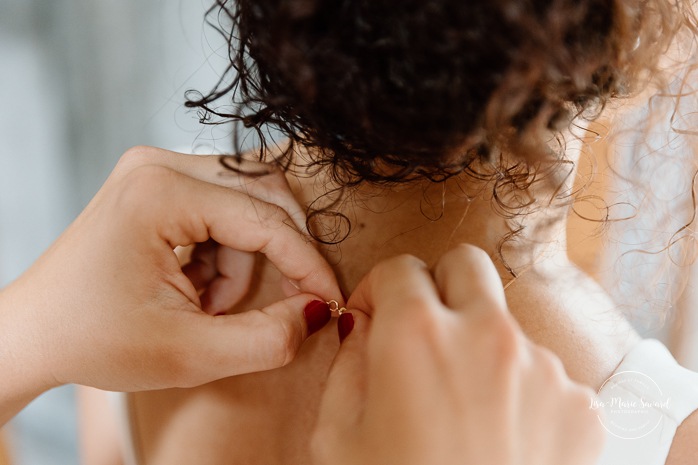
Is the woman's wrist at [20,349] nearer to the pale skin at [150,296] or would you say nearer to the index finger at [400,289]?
the pale skin at [150,296]

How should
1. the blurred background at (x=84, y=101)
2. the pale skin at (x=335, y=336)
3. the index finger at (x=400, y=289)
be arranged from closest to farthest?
the index finger at (x=400, y=289), the pale skin at (x=335, y=336), the blurred background at (x=84, y=101)

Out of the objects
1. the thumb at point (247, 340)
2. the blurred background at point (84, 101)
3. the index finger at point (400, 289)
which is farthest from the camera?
the blurred background at point (84, 101)

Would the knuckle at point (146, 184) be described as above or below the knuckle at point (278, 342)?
above

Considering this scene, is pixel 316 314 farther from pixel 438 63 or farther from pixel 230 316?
pixel 438 63

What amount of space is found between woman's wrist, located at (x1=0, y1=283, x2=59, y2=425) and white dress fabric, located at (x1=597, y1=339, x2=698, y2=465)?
2.17 ft

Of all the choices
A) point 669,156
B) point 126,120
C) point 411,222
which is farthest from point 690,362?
point 126,120

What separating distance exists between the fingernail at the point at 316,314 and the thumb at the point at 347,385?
0.06 metres

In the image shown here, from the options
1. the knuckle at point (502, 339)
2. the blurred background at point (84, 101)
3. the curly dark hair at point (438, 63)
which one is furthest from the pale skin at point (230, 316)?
the blurred background at point (84, 101)

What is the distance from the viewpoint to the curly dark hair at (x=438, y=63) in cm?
43

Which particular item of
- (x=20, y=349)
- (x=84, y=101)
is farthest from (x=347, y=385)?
(x=84, y=101)

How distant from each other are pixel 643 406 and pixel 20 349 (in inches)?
29.3

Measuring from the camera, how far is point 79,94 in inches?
56.3

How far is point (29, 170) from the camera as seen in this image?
4.82ft

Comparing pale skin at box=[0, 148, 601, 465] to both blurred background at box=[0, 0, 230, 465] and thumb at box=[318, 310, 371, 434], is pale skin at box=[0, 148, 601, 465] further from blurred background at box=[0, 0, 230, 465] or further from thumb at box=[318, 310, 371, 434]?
blurred background at box=[0, 0, 230, 465]
